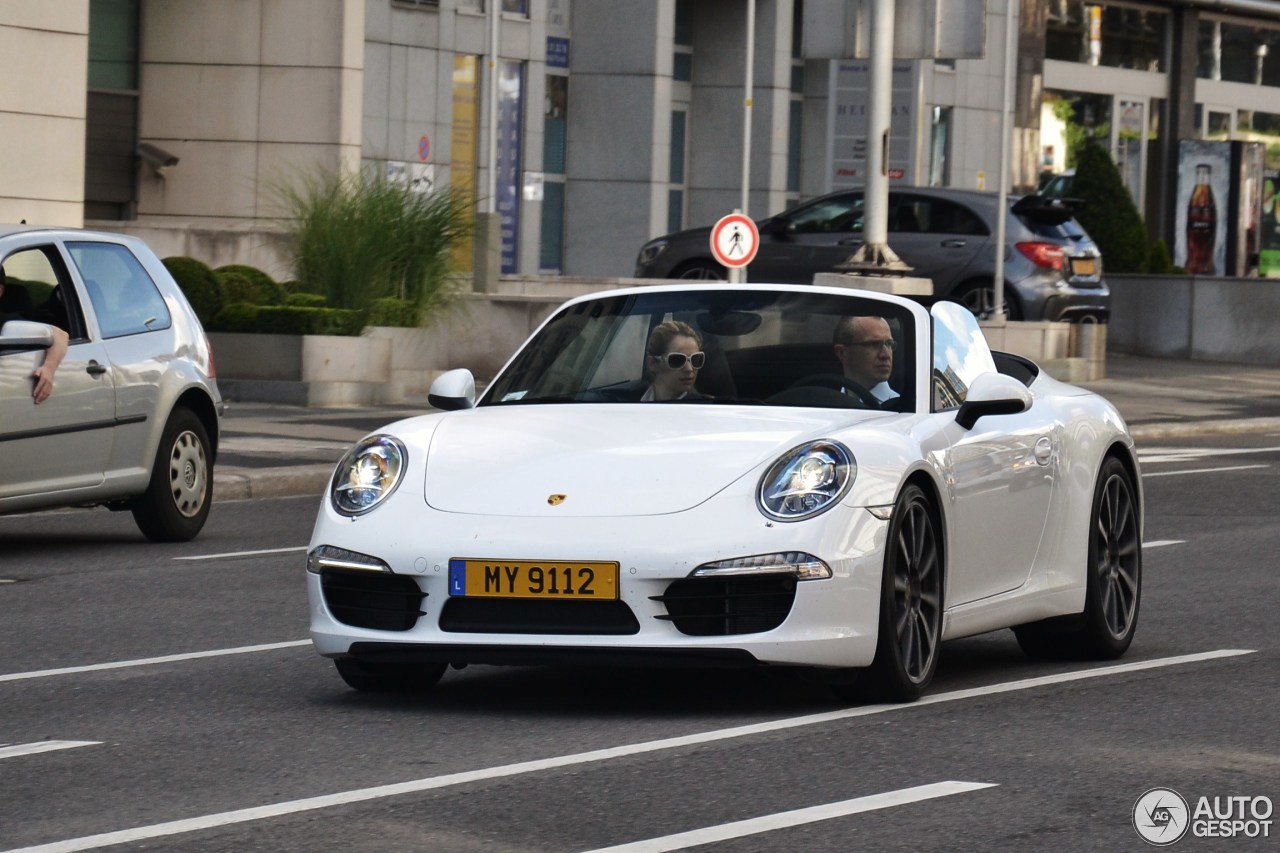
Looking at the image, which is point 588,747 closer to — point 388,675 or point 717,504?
point 717,504

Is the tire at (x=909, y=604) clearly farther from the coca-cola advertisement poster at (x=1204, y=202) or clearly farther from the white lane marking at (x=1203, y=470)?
the coca-cola advertisement poster at (x=1204, y=202)

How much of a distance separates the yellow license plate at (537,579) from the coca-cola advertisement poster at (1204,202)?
4019 cm

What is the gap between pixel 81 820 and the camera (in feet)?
19.1

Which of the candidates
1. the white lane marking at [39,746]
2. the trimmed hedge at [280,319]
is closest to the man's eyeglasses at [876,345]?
the white lane marking at [39,746]

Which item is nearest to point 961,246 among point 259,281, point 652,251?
point 652,251

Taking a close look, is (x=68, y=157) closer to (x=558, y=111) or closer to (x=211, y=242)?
(x=211, y=242)

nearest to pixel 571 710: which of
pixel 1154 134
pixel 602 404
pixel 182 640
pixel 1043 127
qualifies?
pixel 602 404

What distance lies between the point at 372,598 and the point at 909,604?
156 cm

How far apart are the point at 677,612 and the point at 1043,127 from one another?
4446cm

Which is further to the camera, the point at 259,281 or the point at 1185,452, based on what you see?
the point at 259,281

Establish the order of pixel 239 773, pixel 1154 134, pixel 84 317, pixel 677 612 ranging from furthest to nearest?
pixel 1154 134
pixel 84 317
pixel 677 612
pixel 239 773

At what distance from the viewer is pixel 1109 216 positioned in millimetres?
37031

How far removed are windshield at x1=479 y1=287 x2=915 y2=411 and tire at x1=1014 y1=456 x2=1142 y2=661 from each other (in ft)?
3.90

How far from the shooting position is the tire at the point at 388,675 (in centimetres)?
772
